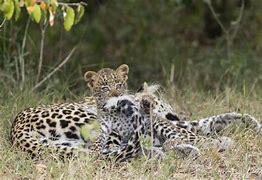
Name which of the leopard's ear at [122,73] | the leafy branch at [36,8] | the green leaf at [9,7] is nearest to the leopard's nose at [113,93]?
the leopard's ear at [122,73]

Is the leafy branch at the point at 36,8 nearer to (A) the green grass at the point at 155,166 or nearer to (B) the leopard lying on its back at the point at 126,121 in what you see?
(A) the green grass at the point at 155,166

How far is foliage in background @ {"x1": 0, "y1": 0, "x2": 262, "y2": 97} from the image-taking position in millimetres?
10828

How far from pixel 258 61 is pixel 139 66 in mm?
1647

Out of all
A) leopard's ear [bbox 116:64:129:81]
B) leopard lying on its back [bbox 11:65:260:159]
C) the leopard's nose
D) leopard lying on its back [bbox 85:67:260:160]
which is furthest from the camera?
leopard's ear [bbox 116:64:129:81]

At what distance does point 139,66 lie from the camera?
12477 mm

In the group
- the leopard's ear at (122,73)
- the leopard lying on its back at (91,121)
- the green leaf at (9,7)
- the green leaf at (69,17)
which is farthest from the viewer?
the leopard's ear at (122,73)

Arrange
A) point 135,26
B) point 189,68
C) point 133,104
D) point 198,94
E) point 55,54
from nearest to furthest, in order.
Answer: point 133,104 → point 198,94 → point 189,68 → point 55,54 → point 135,26

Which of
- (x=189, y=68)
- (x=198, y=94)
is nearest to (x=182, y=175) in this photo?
(x=198, y=94)

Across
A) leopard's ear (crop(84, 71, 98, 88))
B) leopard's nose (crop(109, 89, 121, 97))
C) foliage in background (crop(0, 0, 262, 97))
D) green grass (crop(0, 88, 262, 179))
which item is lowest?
foliage in background (crop(0, 0, 262, 97))

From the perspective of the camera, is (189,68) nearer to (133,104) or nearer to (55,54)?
(55,54)

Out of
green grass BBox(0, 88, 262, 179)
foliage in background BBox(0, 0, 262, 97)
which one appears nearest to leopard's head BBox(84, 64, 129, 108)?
green grass BBox(0, 88, 262, 179)

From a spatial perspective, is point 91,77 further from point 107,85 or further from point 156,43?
point 156,43

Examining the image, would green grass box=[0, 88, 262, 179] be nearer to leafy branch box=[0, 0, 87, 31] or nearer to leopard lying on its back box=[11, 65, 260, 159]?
leopard lying on its back box=[11, 65, 260, 159]

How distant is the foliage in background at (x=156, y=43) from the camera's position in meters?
10.8
